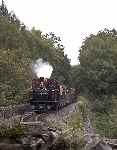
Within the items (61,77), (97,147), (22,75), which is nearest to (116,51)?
(61,77)

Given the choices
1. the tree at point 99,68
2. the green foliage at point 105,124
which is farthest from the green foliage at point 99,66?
the green foliage at point 105,124

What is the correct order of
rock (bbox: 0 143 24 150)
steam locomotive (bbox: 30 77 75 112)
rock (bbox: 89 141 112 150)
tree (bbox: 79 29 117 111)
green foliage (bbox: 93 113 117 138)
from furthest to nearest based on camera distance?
tree (bbox: 79 29 117 111)
green foliage (bbox: 93 113 117 138)
steam locomotive (bbox: 30 77 75 112)
rock (bbox: 89 141 112 150)
rock (bbox: 0 143 24 150)

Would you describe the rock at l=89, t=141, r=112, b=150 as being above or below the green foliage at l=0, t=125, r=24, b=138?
below

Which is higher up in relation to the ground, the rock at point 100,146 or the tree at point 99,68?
the tree at point 99,68

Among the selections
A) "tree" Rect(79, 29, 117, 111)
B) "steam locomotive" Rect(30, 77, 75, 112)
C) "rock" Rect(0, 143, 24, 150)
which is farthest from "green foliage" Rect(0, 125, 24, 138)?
"tree" Rect(79, 29, 117, 111)

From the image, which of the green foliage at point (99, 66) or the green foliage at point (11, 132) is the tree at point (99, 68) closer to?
the green foliage at point (99, 66)

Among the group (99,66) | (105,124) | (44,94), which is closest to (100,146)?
(44,94)

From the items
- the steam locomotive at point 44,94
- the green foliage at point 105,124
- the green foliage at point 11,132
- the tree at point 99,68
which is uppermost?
the tree at point 99,68

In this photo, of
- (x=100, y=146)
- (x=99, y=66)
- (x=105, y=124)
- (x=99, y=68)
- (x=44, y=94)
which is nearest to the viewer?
(x=100, y=146)

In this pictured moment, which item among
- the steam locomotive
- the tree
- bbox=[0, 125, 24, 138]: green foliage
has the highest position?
the tree

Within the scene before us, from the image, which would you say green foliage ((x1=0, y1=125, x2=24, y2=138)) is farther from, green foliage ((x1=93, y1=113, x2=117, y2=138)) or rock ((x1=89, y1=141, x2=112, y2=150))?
green foliage ((x1=93, y1=113, x2=117, y2=138))

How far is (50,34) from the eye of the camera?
94312 millimetres

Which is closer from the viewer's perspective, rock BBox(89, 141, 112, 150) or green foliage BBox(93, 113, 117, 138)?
rock BBox(89, 141, 112, 150)

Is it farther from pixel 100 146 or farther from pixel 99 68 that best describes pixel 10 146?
pixel 99 68
